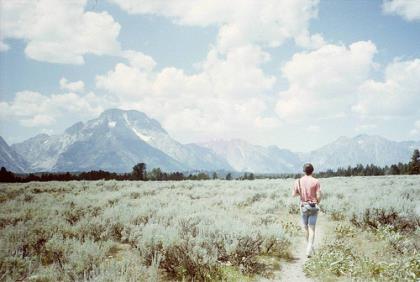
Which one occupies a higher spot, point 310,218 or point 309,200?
point 309,200

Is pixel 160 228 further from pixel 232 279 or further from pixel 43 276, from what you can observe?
pixel 43 276

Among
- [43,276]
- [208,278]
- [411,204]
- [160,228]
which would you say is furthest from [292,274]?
[411,204]

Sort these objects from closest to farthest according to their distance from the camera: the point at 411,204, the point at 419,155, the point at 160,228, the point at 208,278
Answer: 1. the point at 208,278
2. the point at 160,228
3. the point at 411,204
4. the point at 419,155

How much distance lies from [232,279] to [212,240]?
168 centimetres

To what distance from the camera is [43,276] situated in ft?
19.6

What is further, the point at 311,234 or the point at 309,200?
the point at 309,200

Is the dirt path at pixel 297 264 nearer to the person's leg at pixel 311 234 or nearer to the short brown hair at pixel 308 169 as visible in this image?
the person's leg at pixel 311 234

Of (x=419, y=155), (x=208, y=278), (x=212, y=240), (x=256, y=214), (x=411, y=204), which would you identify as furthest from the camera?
(x=419, y=155)

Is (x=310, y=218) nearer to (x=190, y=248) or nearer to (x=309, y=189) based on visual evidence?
(x=309, y=189)

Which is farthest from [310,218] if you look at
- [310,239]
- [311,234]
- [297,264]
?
[297,264]

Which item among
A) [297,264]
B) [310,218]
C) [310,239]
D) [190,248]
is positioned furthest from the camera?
[310,218]

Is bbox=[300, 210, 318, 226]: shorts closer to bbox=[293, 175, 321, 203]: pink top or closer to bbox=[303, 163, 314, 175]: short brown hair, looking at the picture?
bbox=[293, 175, 321, 203]: pink top

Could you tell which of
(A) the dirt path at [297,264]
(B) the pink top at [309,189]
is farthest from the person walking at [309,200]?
(A) the dirt path at [297,264]

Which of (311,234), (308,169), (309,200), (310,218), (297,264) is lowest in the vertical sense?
(297,264)
